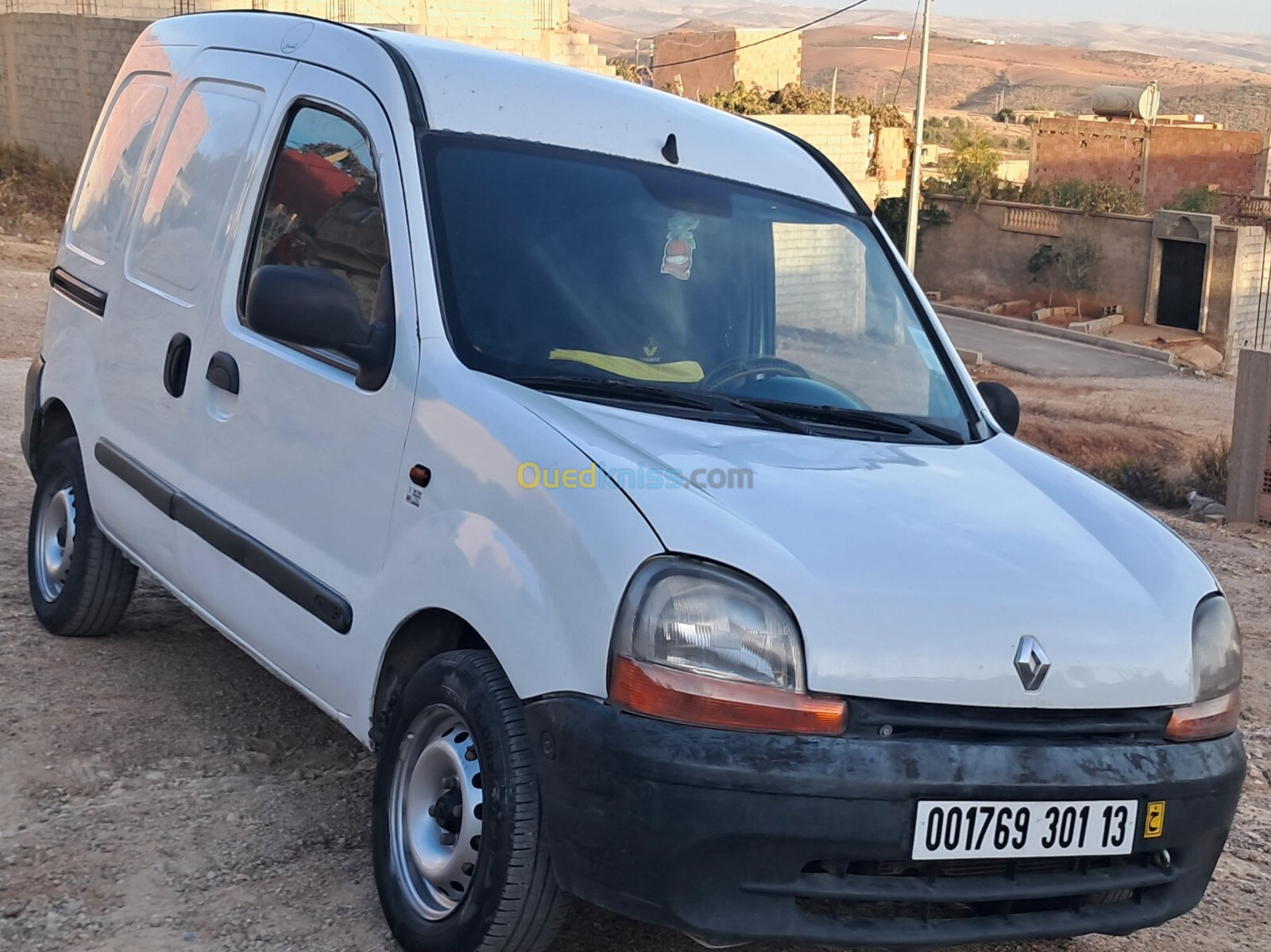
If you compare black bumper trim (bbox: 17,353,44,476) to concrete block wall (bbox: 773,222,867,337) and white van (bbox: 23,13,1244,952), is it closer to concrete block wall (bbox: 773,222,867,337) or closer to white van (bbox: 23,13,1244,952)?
white van (bbox: 23,13,1244,952)

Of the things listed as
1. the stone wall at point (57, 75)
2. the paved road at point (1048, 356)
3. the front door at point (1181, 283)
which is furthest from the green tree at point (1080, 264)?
the stone wall at point (57, 75)

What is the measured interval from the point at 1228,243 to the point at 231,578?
40.8m

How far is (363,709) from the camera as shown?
3188mm

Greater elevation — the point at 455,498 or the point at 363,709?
the point at 455,498

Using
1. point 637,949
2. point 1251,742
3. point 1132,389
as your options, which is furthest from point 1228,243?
point 637,949

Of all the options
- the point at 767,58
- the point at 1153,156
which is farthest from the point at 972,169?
the point at 767,58

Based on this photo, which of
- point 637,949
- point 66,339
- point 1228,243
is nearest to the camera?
point 637,949

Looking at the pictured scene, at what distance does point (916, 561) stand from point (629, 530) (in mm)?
544

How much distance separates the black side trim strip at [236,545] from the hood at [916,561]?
713 mm

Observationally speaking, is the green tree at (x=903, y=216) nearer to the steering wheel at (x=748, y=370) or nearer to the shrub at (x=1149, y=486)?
the shrub at (x=1149, y=486)

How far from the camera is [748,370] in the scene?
3.48 meters

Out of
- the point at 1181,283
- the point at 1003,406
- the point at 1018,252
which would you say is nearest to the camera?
the point at 1003,406

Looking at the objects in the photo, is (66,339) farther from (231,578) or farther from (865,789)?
(865,789)

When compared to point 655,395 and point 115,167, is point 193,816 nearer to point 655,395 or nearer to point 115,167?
point 655,395
